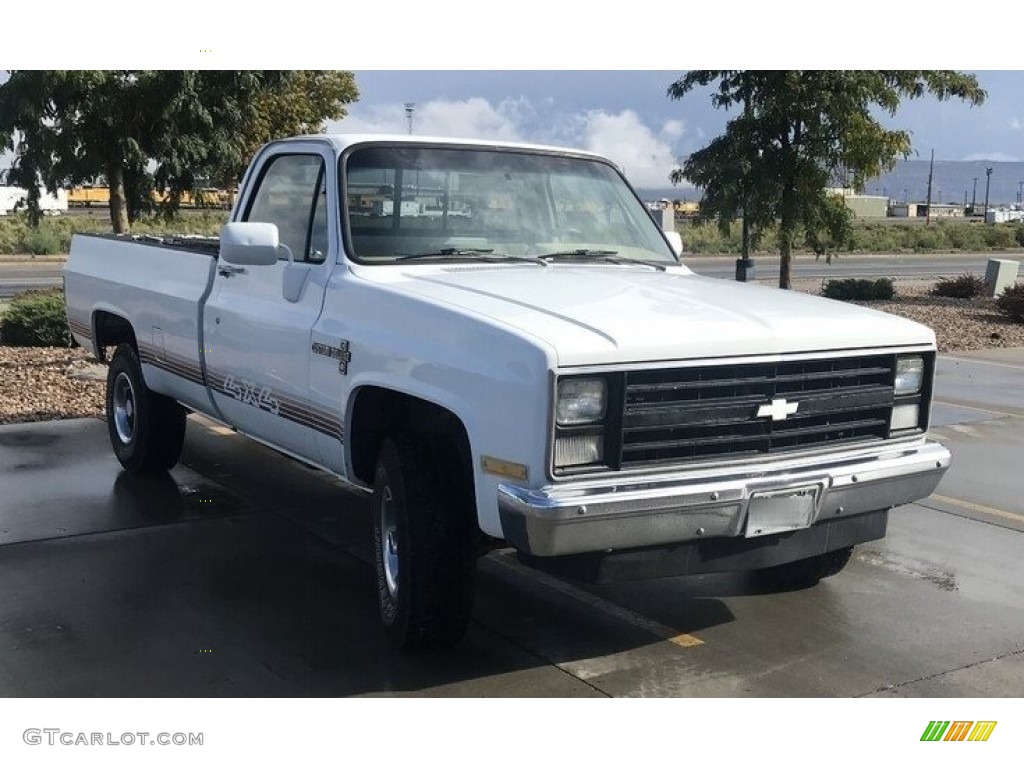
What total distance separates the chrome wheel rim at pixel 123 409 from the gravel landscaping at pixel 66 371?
6.43 ft

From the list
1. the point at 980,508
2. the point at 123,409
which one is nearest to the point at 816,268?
the point at 980,508

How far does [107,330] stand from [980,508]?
5600 millimetres

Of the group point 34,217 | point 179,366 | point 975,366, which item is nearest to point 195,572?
point 179,366

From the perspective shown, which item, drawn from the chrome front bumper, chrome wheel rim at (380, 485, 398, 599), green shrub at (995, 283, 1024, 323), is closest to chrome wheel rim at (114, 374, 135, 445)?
chrome wheel rim at (380, 485, 398, 599)

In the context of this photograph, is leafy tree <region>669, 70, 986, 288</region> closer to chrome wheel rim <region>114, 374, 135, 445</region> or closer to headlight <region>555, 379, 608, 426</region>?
chrome wheel rim <region>114, 374, 135, 445</region>

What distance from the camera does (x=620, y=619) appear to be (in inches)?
204

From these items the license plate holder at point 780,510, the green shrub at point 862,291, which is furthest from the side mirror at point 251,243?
the green shrub at point 862,291

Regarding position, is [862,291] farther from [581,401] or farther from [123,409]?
[581,401]

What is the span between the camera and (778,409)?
4.46 meters

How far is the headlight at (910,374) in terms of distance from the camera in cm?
495

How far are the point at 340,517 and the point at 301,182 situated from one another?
193 centimetres

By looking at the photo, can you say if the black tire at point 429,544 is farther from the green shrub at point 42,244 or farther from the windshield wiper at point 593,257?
the green shrub at point 42,244
